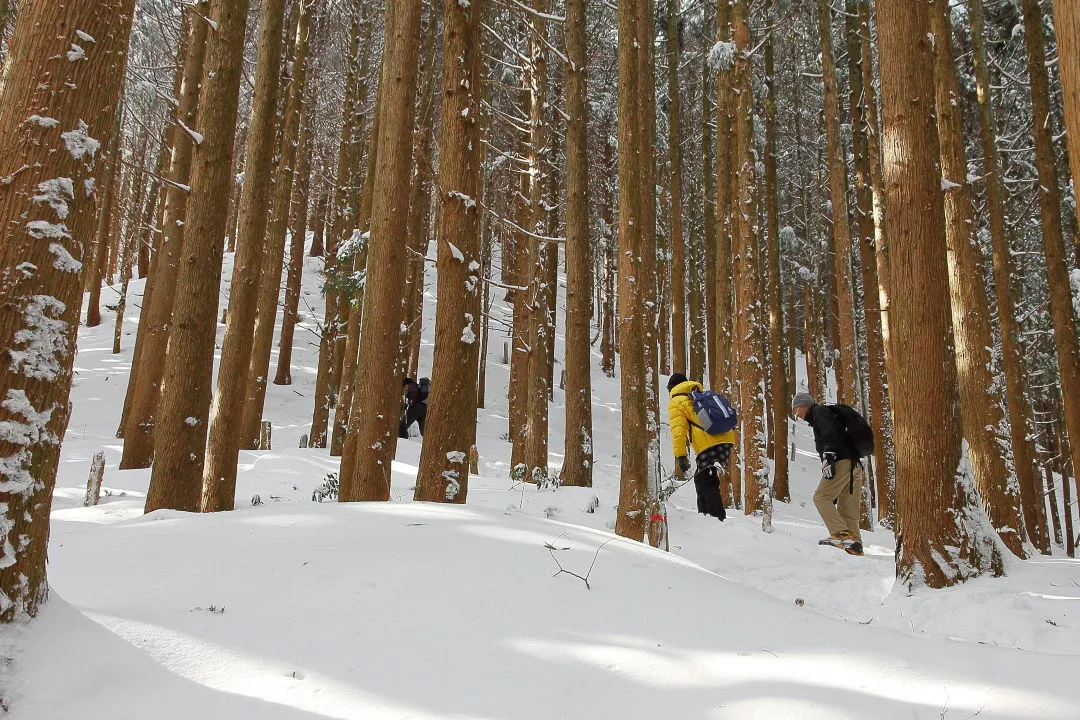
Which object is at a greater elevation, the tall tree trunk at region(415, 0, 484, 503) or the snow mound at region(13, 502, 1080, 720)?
the tall tree trunk at region(415, 0, 484, 503)

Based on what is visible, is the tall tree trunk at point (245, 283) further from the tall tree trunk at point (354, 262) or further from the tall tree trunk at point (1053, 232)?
the tall tree trunk at point (1053, 232)

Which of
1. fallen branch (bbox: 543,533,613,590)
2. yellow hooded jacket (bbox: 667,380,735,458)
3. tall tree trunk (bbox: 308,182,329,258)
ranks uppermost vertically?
tall tree trunk (bbox: 308,182,329,258)

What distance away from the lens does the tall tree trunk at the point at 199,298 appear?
21.7ft

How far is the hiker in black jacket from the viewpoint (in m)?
7.63

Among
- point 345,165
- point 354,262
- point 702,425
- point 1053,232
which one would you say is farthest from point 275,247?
point 1053,232

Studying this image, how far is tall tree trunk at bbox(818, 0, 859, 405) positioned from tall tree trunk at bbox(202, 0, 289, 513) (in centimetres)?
893

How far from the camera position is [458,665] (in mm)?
2586

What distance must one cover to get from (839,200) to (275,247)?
10.1 meters

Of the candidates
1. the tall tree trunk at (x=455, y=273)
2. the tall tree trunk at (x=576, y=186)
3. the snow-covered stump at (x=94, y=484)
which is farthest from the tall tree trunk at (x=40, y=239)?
the tall tree trunk at (x=576, y=186)

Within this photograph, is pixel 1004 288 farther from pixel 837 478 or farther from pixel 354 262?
pixel 354 262

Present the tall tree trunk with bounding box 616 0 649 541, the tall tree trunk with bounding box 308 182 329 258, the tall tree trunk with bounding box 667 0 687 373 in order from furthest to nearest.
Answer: the tall tree trunk with bounding box 308 182 329 258
the tall tree trunk with bounding box 667 0 687 373
the tall tree trunk with bounding box 616 0 649 541

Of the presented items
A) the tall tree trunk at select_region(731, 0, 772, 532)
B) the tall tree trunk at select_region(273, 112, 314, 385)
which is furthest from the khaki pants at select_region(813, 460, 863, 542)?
the tall tree trunk at select_region(273, 112, 314, 385)

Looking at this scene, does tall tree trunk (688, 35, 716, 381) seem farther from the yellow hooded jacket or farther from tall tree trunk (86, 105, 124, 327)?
tall tree trunk (86, 105, 124, 327)

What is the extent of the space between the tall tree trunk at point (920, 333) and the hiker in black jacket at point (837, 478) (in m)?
2.26
